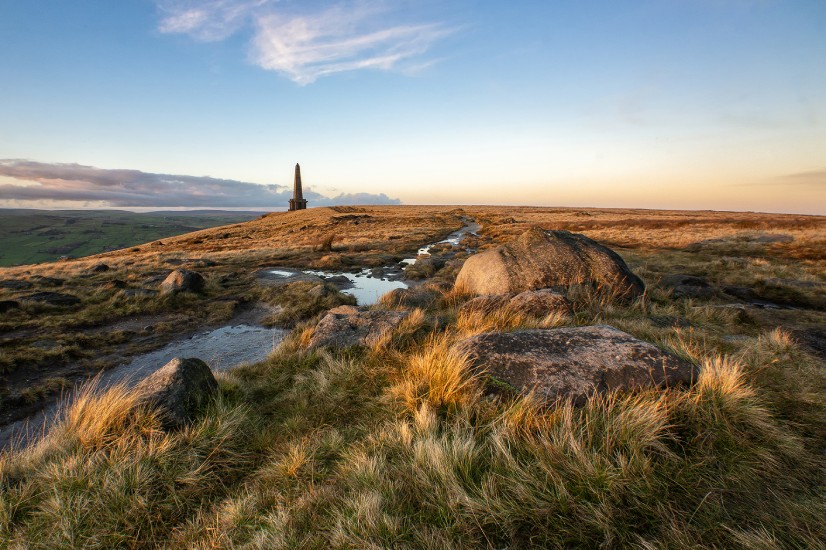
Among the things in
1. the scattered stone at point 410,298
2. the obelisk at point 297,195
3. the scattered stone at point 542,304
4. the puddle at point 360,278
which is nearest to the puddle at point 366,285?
the puddle at point 360,278

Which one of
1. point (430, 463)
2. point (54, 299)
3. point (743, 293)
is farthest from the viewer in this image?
→ point (54, 299)

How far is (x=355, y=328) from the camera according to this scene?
6781 mm

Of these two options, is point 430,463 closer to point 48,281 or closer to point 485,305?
point 485,305

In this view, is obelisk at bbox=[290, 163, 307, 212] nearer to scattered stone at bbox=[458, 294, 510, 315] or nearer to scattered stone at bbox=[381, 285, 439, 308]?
scattered stone at bbox=[381, 285, 439, 308]

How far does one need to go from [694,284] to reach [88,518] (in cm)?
1696

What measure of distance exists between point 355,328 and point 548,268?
22.6ft

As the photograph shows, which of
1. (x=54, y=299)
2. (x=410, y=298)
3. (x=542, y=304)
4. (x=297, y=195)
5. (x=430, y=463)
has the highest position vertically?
(x=297, y=195)

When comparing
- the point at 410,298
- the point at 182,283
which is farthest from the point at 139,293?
the point at 410,298

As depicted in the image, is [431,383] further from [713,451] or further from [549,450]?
[713,451]

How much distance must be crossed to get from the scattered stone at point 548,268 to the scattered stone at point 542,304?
2.38 metres

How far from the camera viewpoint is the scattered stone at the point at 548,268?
1034cm

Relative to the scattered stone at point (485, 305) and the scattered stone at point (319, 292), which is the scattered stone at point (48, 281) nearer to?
the scattered stone at point (319, 292)

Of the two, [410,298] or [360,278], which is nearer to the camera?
[410,298]

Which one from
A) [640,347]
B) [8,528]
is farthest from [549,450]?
[8,528]
